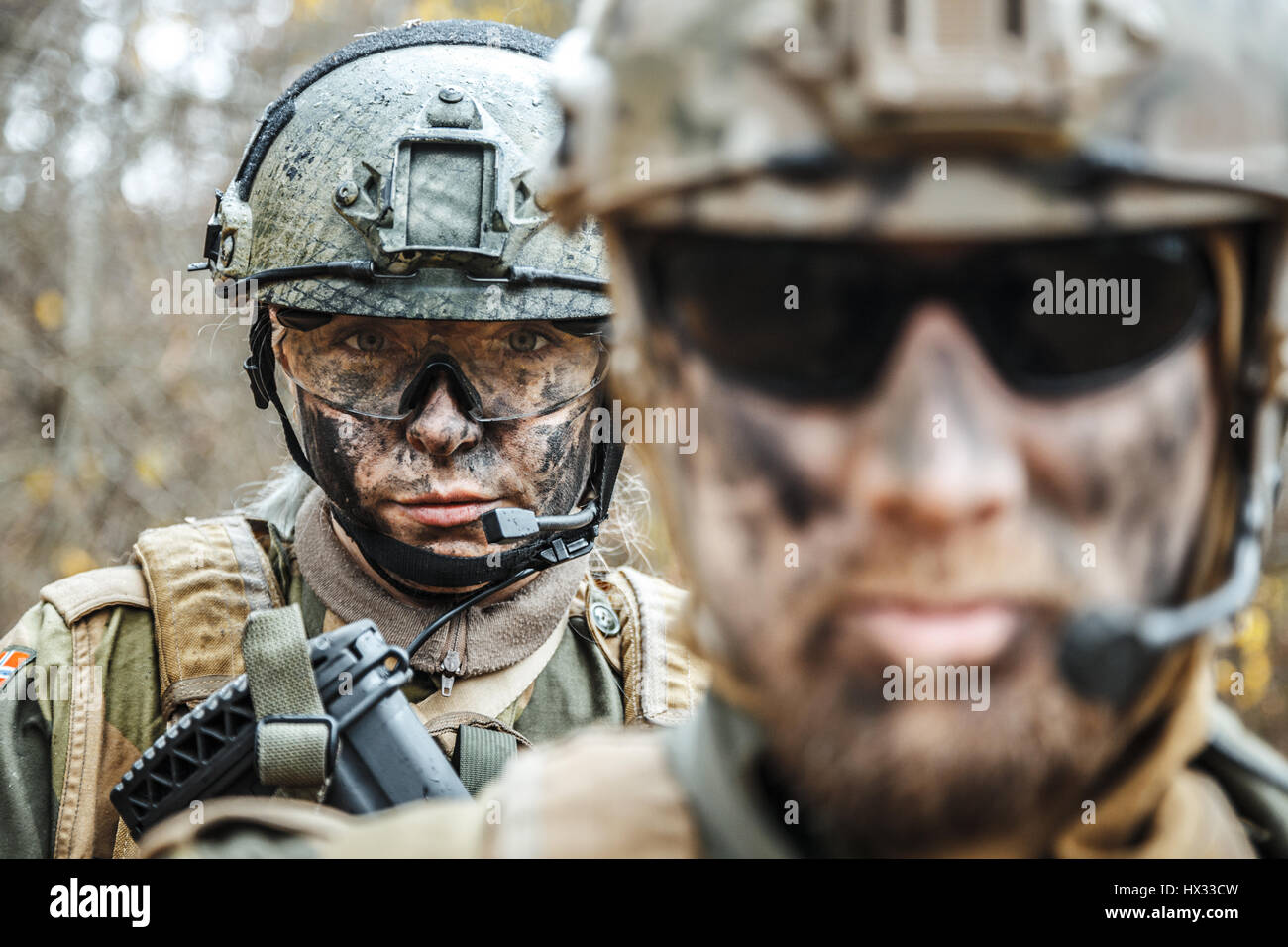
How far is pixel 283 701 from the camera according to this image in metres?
2.22

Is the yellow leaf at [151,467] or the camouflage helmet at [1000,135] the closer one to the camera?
the camouflage helmet at [1000,135]

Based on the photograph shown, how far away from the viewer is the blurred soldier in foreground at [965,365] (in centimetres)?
115

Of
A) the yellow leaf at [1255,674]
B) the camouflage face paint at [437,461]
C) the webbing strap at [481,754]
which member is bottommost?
the yellow leaf at [1255,674]

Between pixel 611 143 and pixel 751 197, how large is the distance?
0.67 ft

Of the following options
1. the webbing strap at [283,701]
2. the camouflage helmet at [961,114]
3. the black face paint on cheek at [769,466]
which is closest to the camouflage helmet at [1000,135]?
the camouflage helmet at [961,114]

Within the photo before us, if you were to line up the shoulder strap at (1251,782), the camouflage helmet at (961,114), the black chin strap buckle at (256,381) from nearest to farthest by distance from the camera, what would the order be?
1. the camouflage helmet at (961,114)
2. the shoulder strap at (1251,782)
3. the black chin strap buckle at (256,381)

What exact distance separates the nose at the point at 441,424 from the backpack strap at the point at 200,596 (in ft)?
1.86

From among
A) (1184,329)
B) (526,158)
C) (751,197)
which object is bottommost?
(1184,329)

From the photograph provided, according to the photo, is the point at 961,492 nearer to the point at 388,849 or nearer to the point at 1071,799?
the point at 1071,799

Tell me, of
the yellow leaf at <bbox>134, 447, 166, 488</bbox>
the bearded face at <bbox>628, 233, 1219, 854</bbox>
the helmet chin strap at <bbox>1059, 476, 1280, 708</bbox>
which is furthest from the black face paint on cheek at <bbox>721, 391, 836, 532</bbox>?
the yellow leaf at <bbox>134, 447, 166, 488</bbox>

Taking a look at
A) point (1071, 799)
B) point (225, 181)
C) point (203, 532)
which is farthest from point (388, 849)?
point (225, 181)

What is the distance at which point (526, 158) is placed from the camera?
2.95 meters

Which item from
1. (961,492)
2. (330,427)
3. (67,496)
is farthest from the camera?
(67,496)

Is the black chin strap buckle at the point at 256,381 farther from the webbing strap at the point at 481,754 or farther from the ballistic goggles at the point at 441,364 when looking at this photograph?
the webbing strap at the point at 481,754
